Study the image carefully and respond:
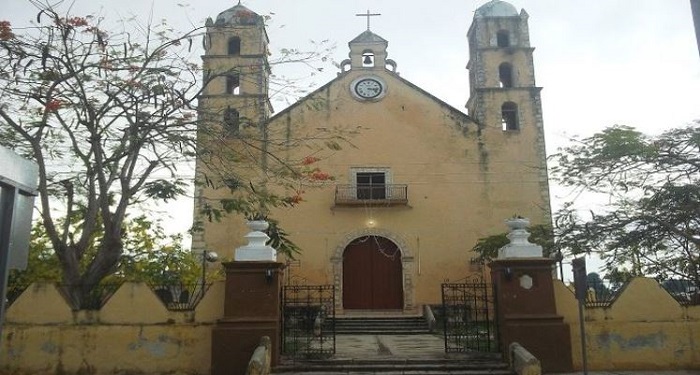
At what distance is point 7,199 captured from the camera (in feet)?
6.05

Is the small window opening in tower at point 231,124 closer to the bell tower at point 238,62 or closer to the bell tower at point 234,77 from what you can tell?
the bell tower at point 234,77

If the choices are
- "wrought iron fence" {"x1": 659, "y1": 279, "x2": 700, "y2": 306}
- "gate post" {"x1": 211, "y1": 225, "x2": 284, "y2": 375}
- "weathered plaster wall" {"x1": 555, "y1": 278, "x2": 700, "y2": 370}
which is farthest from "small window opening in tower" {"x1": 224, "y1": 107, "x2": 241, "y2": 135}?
"wrought iron fence" {"x1": 659, "y1": 279, "x2": 700, "y2": 306}

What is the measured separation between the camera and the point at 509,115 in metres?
18.2

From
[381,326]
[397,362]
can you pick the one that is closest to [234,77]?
[381,326]

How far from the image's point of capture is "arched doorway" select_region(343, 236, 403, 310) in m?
16.4

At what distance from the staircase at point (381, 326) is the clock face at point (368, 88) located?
22.7ft

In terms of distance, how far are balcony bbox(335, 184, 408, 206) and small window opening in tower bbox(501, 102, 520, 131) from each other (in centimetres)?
399

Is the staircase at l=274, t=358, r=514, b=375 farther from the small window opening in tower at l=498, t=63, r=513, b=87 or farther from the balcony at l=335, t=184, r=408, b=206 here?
the small window opening in tower at l=498, t=63, r=513, b=87

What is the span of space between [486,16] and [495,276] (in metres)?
12.6

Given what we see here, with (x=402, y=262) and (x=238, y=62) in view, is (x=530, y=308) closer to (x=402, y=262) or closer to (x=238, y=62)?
(x=402, y=262)

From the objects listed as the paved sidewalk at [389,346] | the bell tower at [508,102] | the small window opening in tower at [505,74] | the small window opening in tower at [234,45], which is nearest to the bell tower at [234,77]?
the small window opening in tower at [234,45]

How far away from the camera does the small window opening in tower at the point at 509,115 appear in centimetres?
1788

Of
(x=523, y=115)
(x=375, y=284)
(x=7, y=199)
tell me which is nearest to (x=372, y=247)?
(x=375, y=284)

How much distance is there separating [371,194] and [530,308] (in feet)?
29.7
